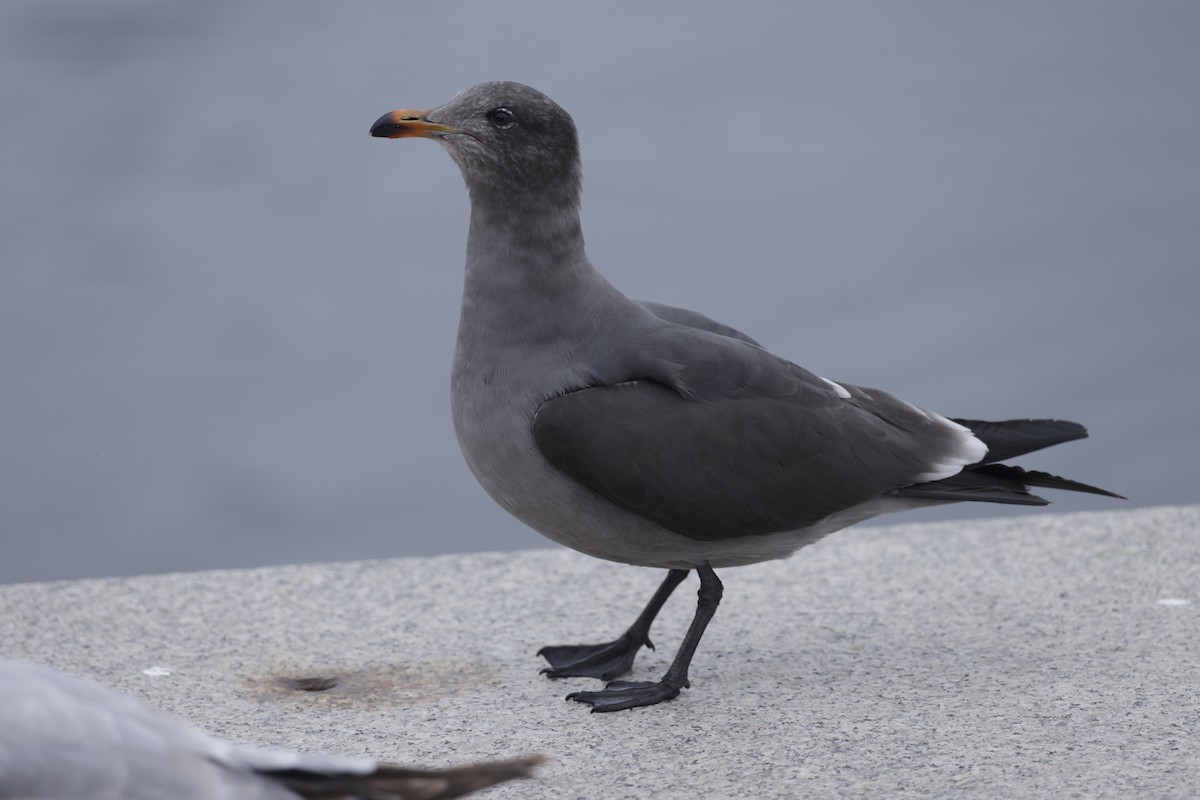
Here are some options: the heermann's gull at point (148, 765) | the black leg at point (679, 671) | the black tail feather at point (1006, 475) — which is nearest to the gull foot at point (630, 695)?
the black leg at point (679, 671)

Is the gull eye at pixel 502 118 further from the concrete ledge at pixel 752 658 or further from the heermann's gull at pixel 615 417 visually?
the concrete ledge at pixel 752 658

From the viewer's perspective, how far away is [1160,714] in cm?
330

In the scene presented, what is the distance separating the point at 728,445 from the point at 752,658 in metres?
0.69

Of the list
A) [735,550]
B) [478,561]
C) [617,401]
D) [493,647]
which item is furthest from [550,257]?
[478,561]

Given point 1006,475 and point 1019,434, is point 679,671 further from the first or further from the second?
point 1019,434

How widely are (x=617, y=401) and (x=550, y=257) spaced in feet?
1.41

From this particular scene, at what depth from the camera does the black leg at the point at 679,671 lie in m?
3.56

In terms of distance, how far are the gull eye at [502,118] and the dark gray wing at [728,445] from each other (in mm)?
654

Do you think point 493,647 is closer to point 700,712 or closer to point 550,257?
point 700,712

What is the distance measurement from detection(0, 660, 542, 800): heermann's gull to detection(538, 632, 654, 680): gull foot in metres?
1.65

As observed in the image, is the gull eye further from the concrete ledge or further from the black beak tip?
the concrete ledge

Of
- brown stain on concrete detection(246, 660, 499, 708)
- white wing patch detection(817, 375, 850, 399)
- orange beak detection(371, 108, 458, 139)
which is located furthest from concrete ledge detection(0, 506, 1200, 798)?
orange beak detection(371, 108, 458, 139)

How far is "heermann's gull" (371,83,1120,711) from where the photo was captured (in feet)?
11.2

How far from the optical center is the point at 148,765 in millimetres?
2141
